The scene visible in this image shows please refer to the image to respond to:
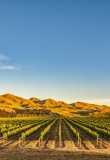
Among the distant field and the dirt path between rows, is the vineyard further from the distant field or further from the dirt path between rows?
the dirt path between rows

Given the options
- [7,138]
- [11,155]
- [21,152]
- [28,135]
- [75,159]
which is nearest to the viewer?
[75,159]

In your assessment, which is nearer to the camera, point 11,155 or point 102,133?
point 11,155

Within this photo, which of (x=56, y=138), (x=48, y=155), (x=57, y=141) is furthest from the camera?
(x=56, y=138)

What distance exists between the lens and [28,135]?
3659 centimetres

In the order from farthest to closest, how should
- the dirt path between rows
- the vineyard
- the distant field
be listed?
the vineyard → the distant field → the dirt path between rows

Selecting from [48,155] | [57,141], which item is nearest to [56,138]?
[57,141]

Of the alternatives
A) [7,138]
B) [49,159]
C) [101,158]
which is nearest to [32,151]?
[49,159]

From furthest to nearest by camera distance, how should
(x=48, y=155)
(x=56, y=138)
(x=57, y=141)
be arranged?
(x=56, y=138) → (x=57, y=141) → (x=48, y=155)

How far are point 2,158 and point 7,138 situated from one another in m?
13.9

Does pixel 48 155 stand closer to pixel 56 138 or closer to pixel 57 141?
pixel 57 141

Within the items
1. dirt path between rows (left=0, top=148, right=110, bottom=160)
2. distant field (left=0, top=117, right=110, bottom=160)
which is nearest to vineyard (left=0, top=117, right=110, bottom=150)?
distant field (left=0, top=117, right=110, bottom=160)

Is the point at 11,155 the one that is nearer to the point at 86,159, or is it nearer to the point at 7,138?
the point at 86,159

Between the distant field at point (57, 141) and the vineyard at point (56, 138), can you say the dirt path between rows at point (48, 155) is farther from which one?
the vineyard at point (56, 138)

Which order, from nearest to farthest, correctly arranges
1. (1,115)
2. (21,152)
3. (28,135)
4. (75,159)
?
(75,159) < (21,152) < (28,135) < (1,115)
